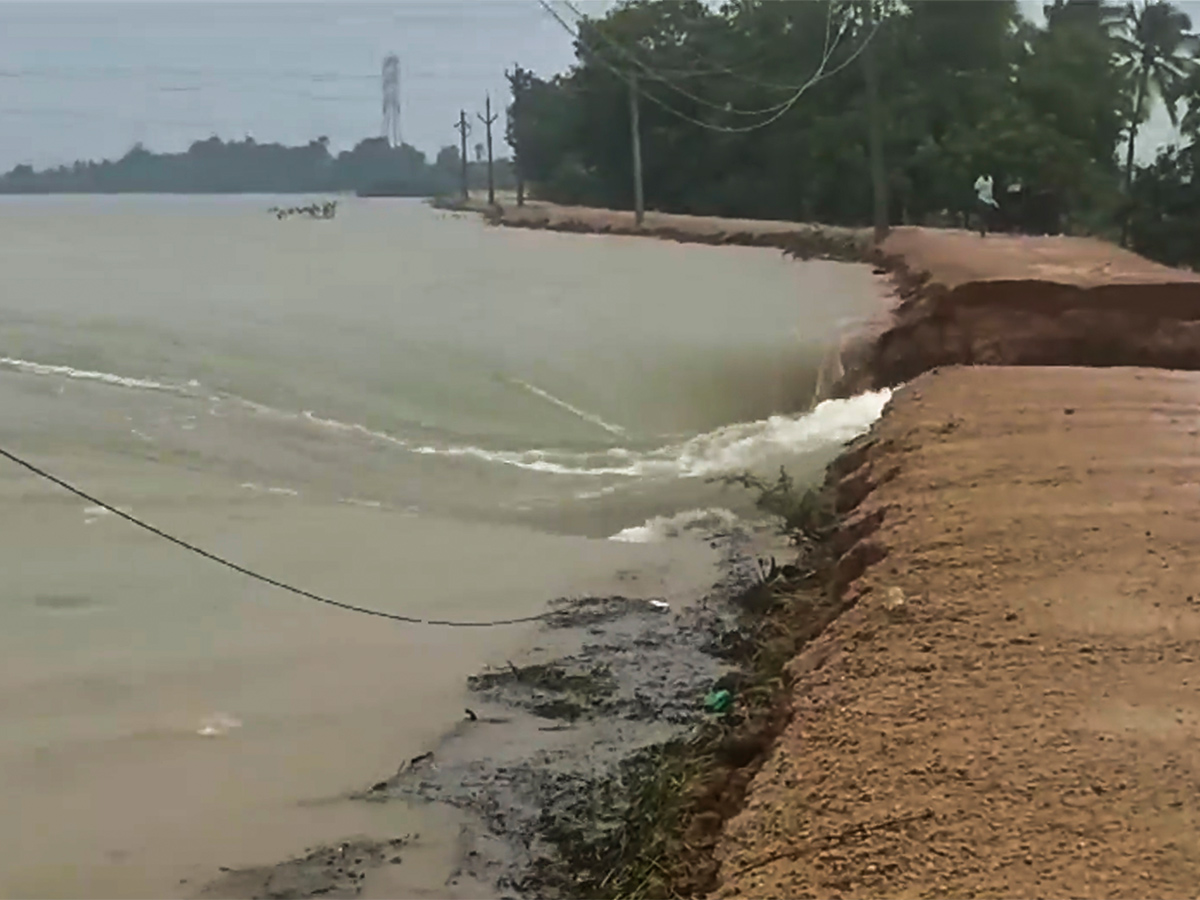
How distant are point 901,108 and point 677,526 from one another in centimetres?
2513

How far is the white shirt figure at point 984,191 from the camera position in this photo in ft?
94.9

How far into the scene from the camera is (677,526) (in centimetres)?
816

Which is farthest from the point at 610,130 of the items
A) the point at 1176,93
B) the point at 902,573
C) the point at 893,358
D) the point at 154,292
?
the point at 902,573

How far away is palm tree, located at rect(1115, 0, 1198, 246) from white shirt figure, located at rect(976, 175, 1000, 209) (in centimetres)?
281

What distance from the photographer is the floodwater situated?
458 cm

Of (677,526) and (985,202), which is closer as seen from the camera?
(677,526)

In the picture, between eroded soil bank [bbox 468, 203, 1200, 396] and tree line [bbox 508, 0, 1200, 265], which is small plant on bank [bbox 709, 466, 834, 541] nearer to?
eroded soil bank [bbox 468, 203, 1200, 396]

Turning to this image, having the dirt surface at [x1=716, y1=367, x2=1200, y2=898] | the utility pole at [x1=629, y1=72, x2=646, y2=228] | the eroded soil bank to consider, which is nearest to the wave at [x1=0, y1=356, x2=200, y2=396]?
the eroded soil bank

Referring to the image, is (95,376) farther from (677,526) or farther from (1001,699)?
(1001,699)

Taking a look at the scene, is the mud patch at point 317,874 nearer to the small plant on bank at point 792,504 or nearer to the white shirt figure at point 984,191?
the small plant on bank at point 792,504

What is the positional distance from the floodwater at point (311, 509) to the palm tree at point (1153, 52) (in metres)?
13.4

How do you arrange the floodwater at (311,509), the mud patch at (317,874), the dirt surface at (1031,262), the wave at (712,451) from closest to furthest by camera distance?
the mud patch at (317,874) → the floodwater at (311,509) → the wave at (712,451) → the dirt surface at (1031,262)

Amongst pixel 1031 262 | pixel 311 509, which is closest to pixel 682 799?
pixel 311 509

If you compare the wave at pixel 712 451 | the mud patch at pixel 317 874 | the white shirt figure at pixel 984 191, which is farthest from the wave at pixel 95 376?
the white shirt figure at pixel 984 191
